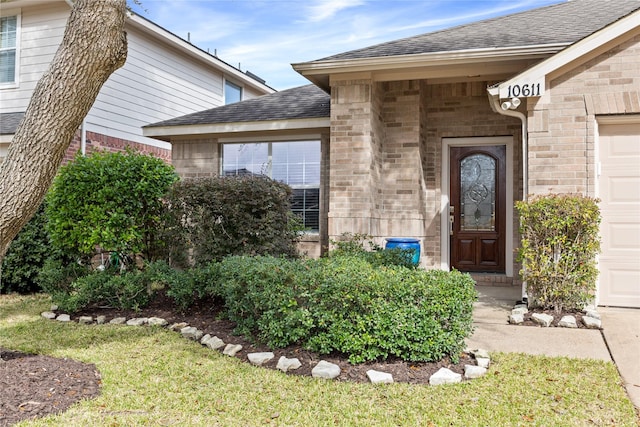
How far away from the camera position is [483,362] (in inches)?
170

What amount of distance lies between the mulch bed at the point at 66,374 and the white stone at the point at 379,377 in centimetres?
5

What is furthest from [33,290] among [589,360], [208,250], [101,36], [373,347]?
[589,360]

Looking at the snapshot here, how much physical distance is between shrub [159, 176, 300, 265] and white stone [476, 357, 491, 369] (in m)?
3.13

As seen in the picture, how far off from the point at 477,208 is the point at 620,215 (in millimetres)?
2746

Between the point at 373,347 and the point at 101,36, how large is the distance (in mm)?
3238

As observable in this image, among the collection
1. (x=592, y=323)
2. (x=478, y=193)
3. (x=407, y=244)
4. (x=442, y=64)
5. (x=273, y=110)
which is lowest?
(x=592, y=323)

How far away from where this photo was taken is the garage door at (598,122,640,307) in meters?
6.61

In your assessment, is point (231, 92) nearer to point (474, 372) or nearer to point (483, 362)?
point (483, 362)

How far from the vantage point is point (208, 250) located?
275 inches

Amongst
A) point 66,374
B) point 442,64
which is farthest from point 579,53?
point 66,374

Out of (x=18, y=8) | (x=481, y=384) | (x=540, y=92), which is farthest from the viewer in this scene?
(x=18, y=8)

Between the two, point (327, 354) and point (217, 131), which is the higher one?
point (217, 131)

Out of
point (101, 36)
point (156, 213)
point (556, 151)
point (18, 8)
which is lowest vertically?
point (156, 213)

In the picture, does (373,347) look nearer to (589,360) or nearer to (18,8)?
(589,360)
